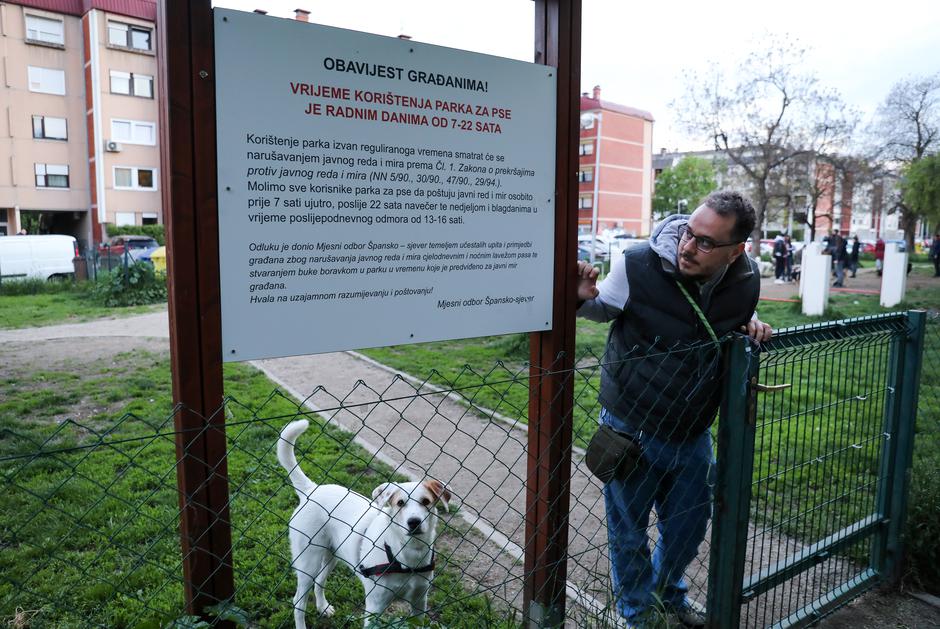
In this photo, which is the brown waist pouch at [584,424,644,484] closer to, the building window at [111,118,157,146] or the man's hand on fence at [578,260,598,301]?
the man's hand on fence at [578,260,598,301]

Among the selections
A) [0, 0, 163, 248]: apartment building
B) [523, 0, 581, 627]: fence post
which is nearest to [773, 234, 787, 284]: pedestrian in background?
[523, 0, 581, 627]: fence post

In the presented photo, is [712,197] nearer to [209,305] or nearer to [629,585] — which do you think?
[629,585]

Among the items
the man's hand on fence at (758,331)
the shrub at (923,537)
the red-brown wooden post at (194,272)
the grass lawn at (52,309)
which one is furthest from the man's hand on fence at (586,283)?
the grass lawn at (52,309)

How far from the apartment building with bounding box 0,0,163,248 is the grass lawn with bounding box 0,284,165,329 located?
26.3 meters

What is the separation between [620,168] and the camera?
76.6 meters

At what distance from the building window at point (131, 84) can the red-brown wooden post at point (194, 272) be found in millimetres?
45203

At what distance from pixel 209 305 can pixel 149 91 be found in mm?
47132

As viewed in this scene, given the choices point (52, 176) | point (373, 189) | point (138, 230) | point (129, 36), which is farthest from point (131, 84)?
point (373, 189)

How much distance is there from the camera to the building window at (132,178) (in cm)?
4109

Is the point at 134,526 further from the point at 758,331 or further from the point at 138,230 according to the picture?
Answer: the point at 138,230

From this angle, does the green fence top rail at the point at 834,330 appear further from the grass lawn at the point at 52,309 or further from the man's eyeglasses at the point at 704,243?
the grass lawn at the point at 52,309

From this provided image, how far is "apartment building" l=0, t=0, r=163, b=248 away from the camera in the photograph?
128 ft

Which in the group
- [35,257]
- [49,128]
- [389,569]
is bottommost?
[389,569]

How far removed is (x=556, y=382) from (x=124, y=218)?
147 ft
